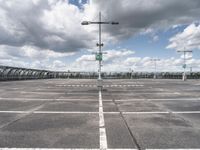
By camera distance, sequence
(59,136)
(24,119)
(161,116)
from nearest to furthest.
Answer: (59,136)
(24,119)
(161,116)

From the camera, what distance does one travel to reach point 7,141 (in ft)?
14.3

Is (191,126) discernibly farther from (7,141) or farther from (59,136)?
(7,141)

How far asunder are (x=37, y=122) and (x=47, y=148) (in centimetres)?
239

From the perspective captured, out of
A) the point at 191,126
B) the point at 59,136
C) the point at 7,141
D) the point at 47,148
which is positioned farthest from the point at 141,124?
the point at 7,141

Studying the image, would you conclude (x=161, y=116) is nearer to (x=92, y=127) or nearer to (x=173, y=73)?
(x=92, y=127)

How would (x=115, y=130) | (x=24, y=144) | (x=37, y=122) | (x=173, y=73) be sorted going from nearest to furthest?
(x=24, y=144) < (x=115, y=130) < (x=37, y=122) < (x=173, y=73)

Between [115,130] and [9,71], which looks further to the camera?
[9,71]

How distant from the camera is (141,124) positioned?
19.5ft

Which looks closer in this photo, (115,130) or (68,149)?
(68,149)

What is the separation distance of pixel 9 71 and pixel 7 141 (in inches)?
1647

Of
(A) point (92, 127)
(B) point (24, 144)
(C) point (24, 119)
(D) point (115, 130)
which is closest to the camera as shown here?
(B) point (24, 144)

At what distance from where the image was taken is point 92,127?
18.3 feet

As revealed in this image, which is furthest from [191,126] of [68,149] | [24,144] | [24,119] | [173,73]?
[173,73]

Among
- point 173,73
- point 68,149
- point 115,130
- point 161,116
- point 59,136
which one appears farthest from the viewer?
point 173,73
